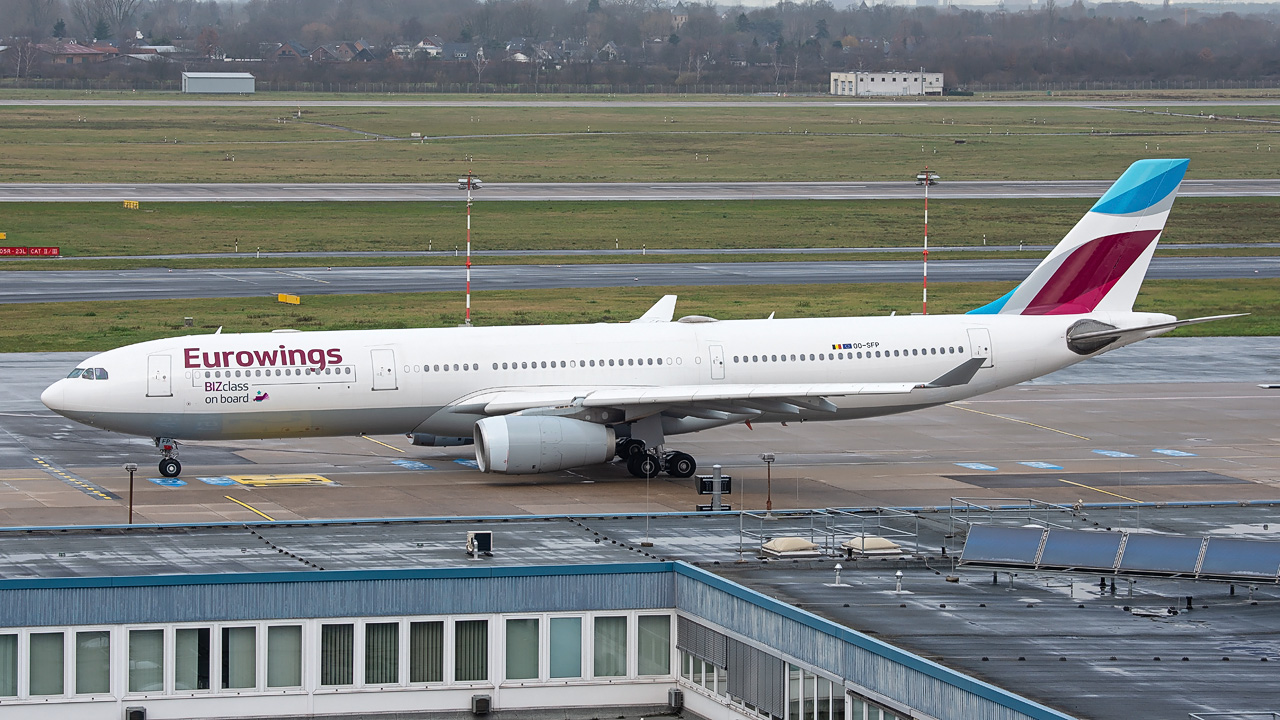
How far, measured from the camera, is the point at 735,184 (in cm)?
14388

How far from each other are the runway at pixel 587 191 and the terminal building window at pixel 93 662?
97968mm

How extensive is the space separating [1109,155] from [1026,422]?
11531cm

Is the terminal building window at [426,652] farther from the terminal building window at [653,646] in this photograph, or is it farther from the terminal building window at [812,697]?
the terminal building window at [812,697]

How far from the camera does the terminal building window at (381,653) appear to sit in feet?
95.9

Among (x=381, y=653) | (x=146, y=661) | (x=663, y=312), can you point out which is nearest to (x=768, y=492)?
(x=663, y=312)

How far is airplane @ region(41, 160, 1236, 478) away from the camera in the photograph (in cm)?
4672

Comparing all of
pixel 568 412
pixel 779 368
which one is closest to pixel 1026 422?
pixel 779 368

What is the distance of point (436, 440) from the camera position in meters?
50.9

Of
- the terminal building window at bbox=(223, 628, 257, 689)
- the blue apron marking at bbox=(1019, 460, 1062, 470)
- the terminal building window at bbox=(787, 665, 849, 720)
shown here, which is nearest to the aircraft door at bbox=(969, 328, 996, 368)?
the blue apron marking at bbox=(1019, 460, 1062, 470)

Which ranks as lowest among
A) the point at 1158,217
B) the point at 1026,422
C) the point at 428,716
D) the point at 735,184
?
the point at 428,716

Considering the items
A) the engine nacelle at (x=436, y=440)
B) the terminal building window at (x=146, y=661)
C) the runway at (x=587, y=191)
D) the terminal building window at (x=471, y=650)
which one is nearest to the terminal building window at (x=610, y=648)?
the terminal building window at (x=471, y=650)

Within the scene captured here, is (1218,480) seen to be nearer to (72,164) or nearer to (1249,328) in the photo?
(1249,328)

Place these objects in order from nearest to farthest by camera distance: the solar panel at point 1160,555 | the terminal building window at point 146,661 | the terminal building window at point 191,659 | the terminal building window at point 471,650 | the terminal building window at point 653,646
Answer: the terminal building window at point 146,661, the terminal building window at point 191,659, the terminal building window at point 471,650, the terminal building window at point 653,646, the solar panel at point 1160,555

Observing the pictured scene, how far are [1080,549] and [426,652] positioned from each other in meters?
11.8
